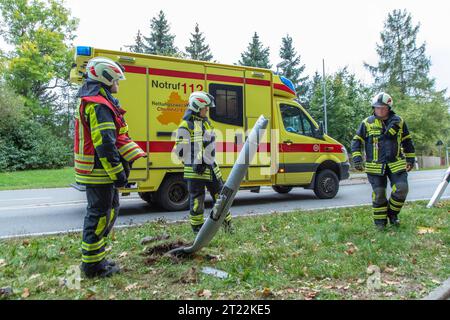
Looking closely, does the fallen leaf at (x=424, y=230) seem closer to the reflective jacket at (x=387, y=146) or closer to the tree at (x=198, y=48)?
the reflective jacket at (x=387, y=146)

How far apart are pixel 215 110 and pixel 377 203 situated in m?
4.17

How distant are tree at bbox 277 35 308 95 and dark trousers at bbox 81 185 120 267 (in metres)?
35.8

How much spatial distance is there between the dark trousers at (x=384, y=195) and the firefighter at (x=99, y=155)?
12.1ft

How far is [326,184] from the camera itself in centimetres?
999

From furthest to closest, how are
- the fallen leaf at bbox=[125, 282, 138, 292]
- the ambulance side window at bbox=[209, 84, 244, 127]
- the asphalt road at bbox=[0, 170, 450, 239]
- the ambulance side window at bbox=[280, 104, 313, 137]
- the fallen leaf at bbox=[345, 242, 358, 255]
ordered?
the ambulance side window at bbox=[280, 104, 313, 137] → the ambulance side window at bbox=[209, 84, 244, 127] → the asphalt road at bbox=[0, 170, 450, 239] → the fallen leaf at bbox=[345, 242, 358, 255] → the fallen leaf at bbox=[125, 282, 138, 292]

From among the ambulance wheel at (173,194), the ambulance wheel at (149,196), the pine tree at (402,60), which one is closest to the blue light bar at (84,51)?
the ambulance wheel at (173,194)

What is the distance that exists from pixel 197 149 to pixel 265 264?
1.91m

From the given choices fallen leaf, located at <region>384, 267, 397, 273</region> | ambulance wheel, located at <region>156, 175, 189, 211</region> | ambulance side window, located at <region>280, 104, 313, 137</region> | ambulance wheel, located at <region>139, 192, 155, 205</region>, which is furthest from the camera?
ambulance side window, located at <region>280, 104, 313, 137</region>

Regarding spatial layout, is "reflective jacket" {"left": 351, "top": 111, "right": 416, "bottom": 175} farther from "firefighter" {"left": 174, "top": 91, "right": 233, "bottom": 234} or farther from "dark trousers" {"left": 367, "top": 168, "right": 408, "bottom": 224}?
"firefighter" {"left": 174, "top": 91, "right": 233, "bottom": 234}

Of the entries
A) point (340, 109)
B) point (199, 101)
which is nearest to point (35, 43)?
point (340, 109)

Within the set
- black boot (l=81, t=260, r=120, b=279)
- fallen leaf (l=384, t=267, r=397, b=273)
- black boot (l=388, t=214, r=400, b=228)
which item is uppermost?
black boot (l=388, t=214, r=400, b=228)

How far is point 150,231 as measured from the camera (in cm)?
590

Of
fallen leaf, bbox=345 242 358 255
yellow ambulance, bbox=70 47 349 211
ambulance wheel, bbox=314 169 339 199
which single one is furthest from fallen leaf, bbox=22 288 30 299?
ambulance wheel, bbox=314 169 339 199

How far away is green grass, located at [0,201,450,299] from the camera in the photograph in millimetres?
3418
